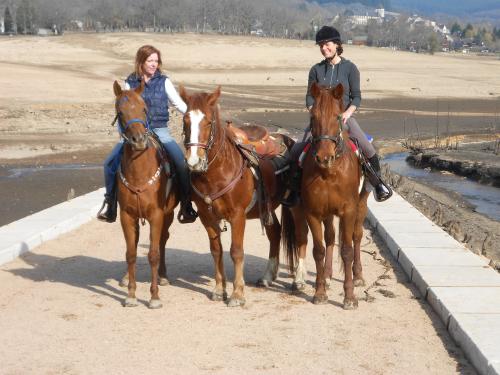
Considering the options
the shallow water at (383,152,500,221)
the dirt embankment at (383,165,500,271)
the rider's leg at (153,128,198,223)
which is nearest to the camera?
the rider's leg at (153,128,198,223)

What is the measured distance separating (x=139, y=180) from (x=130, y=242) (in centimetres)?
72

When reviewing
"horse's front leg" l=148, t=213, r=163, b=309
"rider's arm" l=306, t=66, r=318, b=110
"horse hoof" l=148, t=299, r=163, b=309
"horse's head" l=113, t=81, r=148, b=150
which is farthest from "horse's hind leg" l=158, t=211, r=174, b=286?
"rider's arm" l=306, t=66, r=318, b=110

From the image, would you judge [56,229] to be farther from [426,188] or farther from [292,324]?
[426,188]

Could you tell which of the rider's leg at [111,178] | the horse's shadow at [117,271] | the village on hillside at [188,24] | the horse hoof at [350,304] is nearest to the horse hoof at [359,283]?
the horse's shadow at [117,271]

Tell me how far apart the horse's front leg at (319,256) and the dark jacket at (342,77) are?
4.18 feet

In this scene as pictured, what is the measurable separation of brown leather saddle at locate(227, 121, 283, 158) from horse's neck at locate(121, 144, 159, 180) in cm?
117

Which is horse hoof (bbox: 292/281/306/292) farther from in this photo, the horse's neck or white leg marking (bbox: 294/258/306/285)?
the horse's neck

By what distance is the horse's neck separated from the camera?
7551 mm

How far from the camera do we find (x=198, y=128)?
275 inches

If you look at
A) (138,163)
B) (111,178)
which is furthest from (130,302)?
(138,163)

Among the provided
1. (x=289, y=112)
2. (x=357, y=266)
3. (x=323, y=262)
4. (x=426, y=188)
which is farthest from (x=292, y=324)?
(x=289, y=112)

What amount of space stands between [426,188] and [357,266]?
427 inches

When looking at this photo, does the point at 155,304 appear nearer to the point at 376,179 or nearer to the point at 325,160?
the point at 325,160

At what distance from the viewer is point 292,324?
24.4 feet
